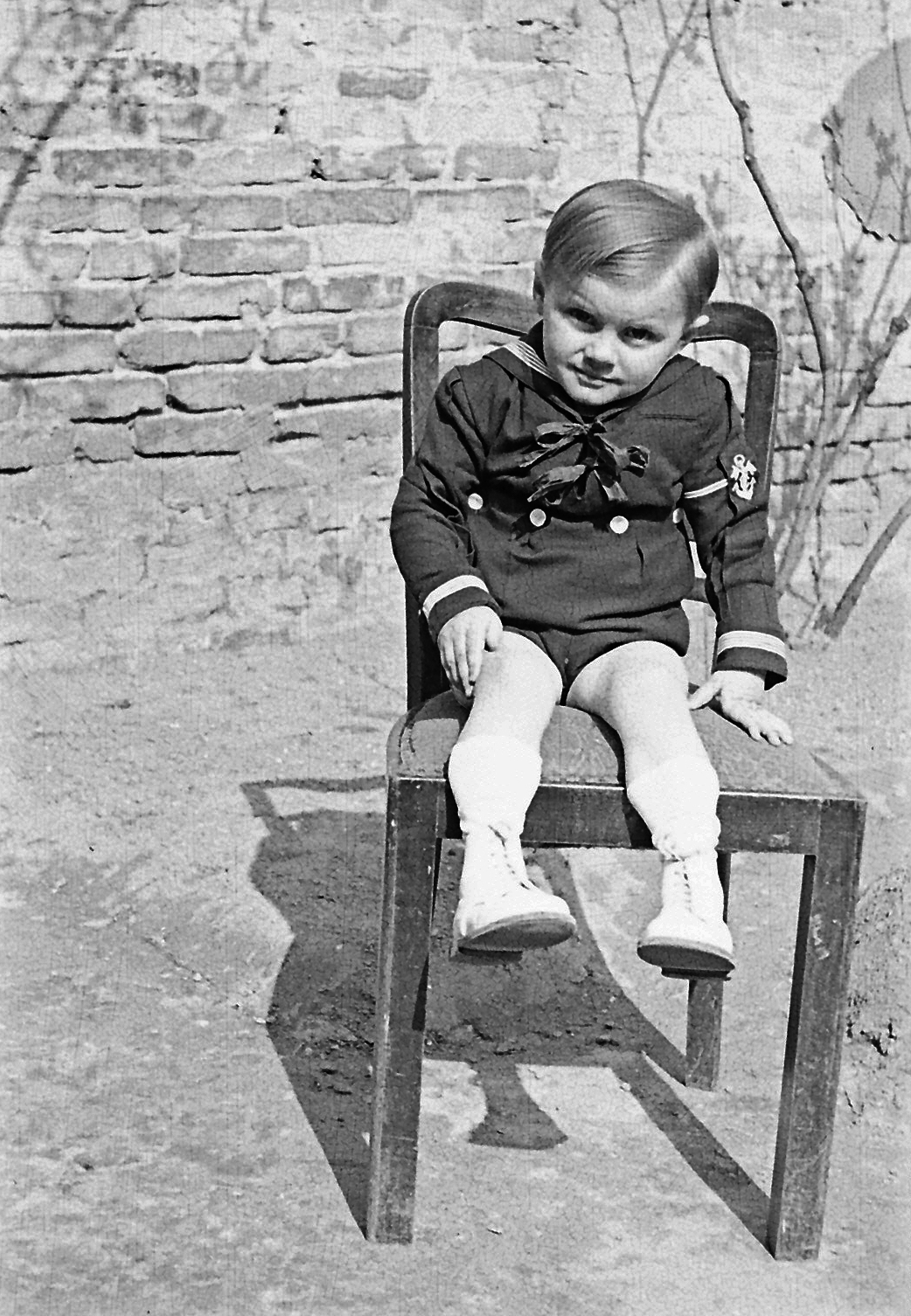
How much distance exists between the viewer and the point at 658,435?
107 inches

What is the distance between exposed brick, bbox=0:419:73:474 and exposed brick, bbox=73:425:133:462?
3 centimetres

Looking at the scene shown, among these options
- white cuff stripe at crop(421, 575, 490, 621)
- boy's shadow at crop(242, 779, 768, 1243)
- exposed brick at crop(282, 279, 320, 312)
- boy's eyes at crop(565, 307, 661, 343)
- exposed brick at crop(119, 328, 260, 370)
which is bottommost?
boy's shadow at crop(242, 779, 768, 1243)

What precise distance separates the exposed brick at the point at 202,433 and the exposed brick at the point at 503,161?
0.90 meters

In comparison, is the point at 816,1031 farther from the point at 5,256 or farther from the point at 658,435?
the point at 5,256

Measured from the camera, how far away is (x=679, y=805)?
2.38 m

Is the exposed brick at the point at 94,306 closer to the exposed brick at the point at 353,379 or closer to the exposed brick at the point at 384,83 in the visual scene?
the exposed brick at the point at 353,379

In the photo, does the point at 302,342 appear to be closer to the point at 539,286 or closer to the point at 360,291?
the point at 360,291

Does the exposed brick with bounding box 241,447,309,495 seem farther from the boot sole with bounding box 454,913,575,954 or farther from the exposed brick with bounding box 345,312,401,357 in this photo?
the boot sole with bounding box 454,913,575,954

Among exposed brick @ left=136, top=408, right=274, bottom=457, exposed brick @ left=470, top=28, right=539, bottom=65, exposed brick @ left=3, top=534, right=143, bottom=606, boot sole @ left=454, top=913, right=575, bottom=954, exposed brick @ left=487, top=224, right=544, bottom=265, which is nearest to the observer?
boot sole @ left=454, top=913, right=575, bottom=954

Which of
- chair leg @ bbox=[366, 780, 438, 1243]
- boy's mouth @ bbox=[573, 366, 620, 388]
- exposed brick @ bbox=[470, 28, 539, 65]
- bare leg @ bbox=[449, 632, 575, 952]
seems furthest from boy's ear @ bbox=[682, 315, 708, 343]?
exposed brick @ bbox=[470, 28, 539, 65]

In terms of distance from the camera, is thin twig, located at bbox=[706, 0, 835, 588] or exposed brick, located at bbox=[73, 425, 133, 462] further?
thin twig, located at bbox=[706, 0, 835, 588]

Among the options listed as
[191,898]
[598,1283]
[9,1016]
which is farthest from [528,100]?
[598,1283]

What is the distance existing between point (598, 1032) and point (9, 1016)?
1.05m

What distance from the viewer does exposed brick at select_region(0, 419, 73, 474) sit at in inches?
181
